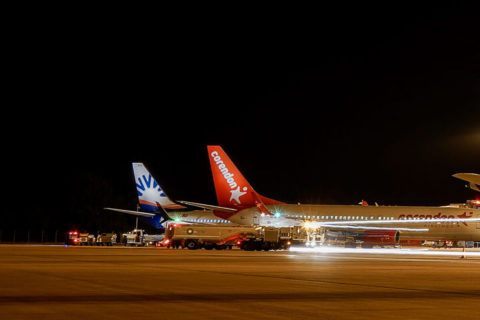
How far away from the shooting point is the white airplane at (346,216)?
70188 mm

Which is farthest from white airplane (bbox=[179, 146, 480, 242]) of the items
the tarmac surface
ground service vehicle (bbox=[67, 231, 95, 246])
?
the tarmac surface

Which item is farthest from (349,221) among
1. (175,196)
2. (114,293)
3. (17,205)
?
(175,196)

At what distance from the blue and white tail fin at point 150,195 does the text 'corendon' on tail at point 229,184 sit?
14.6 metres

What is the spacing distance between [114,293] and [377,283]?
8.82 meters

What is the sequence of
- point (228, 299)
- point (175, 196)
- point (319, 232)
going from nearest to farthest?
1. point (228, 299)
2. point (319, 232)
3. point (175, 196)

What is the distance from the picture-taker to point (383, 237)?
69.3 m

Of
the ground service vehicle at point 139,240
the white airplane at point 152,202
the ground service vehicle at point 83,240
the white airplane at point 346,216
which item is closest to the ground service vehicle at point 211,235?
the white airplane at point 346,216

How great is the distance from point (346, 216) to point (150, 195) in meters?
27.4

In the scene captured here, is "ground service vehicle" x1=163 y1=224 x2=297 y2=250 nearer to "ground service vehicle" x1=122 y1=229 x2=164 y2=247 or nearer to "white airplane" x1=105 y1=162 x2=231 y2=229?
"ground service vehicle" x1=122 y1=229 x2=164 y2=247

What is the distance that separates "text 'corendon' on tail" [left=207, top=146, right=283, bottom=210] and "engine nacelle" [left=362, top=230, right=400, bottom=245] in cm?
1255

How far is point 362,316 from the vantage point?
46.8 ft

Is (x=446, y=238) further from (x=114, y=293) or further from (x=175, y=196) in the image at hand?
(x=175, y=196)

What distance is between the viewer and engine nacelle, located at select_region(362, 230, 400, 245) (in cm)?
6906

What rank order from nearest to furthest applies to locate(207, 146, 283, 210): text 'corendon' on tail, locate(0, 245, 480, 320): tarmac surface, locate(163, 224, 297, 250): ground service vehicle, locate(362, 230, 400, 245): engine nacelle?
1. locate(0, 245, 480, 320): tarmac surface
2. locate(163, 224, 297, 250): ground service vehicle
3. locate(362, 230, 400, 245): engine nacelle
4. locate(207, 146, 283, 210): text 'corendon' on tail
